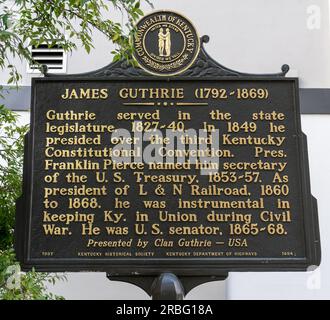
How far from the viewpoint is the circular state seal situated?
271 inches

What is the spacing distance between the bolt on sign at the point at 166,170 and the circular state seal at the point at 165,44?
1cm

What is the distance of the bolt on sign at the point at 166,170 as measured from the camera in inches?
247

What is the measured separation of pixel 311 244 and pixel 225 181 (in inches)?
44.7

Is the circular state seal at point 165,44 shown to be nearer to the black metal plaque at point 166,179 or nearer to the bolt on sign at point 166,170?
the bolt on sign at point 166,170

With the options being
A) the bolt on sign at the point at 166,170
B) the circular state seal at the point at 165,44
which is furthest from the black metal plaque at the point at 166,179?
the circular state seal at the point at 165,44

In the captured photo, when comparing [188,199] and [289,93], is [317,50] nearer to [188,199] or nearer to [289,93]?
[289,93]

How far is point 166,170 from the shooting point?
651cm

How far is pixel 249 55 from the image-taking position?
33.6 ft

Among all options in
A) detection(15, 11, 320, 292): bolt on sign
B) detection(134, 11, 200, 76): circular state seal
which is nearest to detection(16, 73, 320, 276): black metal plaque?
detection(15, 11, 320, 292): bolt on sign

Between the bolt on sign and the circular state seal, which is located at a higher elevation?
the circular state seal

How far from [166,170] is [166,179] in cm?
10

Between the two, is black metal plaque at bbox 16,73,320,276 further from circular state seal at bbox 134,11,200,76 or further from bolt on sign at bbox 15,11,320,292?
circular state seal at bbox 134,11,200,76

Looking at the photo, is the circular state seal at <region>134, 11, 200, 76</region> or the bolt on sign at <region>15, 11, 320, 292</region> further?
the circular state seal at <region>134, 11, 200, 76</region>

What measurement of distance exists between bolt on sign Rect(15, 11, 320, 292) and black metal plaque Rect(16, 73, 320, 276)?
0.01 m
